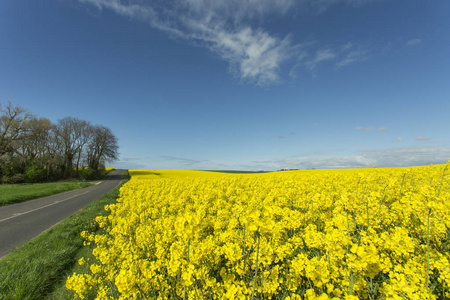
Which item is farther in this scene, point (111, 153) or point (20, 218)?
point (111, 153)

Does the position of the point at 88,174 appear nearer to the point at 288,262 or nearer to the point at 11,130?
the point at 11,130

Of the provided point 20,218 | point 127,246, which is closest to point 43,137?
point 20,218

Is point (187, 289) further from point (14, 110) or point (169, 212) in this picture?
point (14, 110)

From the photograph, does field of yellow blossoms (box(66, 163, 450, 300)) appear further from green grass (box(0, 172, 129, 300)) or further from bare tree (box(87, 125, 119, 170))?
bare tree (box(87, 125, 119, 170))

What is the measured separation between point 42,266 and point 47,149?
139 feet

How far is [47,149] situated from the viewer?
3581 cm

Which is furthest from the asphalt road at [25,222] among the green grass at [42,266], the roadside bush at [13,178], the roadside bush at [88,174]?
the roadside bush at [88,174]

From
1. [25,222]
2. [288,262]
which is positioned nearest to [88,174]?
[25,222]

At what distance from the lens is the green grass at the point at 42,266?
15.0 ft

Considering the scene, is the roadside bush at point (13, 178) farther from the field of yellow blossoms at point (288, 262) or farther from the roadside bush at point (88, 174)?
the field of yellow blossoms at point (288, 262)

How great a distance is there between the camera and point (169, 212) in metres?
8.07

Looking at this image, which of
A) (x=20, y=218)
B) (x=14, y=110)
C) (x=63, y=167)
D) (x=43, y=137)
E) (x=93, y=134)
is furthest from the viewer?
(x=93, y=134)

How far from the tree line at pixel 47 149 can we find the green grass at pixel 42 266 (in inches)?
1305

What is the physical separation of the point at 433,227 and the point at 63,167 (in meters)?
50.7
